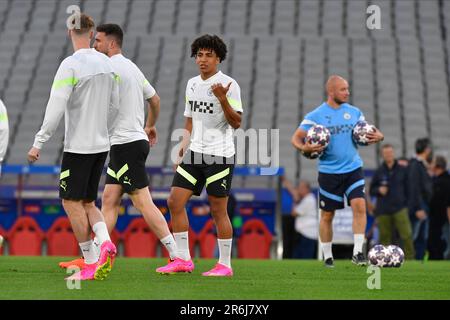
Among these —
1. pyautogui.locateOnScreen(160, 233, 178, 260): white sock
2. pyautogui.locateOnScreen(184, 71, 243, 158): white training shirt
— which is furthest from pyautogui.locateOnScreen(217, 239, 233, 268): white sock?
pyautogui.locateOnScreen(184, 71, 243, 158): white training shirt

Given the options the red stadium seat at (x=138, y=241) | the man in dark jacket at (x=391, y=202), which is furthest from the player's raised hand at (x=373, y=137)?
the red stadium seat at (x=138, y=241)

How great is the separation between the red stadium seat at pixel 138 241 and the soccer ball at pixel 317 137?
7.29 meters

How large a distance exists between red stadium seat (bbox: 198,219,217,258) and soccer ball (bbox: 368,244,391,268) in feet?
21.4

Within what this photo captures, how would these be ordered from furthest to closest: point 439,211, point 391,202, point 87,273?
point 439,211 → point 391,202 → point 87,273

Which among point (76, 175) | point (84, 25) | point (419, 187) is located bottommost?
point (76, 175)

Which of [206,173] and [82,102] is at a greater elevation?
[82,102]

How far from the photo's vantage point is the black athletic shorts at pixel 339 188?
Answer: 11781mm

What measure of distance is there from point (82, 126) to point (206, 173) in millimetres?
1389

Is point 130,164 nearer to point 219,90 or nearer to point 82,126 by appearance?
point 82,126

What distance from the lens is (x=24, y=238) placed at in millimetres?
18188

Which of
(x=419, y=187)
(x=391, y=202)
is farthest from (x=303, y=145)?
(x=419, y=187)

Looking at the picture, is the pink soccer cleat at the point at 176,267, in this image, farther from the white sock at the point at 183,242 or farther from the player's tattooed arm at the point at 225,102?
the player's tattooed arm at the point at 225,102
